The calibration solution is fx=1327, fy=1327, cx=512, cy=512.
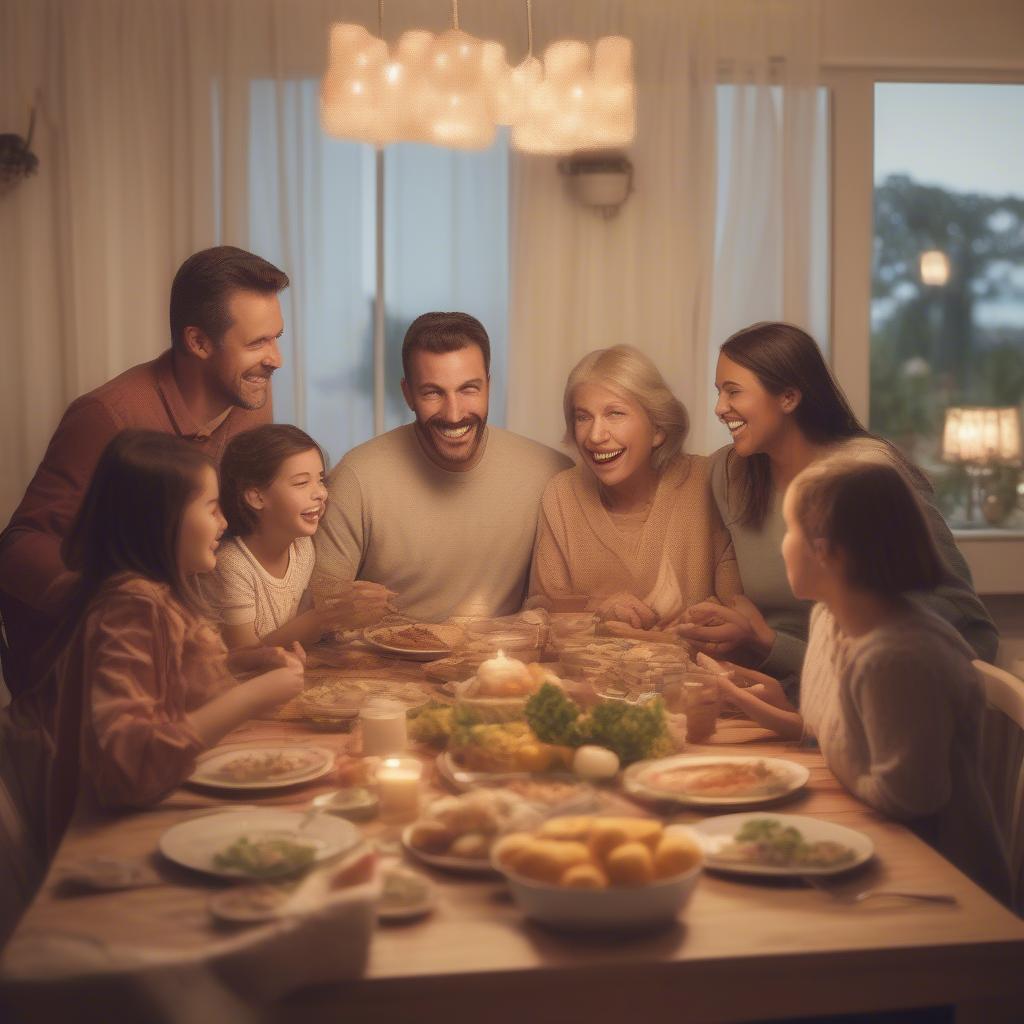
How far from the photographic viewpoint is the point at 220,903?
1.26 metres

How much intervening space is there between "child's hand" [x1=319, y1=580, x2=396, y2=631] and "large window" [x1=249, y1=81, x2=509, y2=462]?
4.34ft

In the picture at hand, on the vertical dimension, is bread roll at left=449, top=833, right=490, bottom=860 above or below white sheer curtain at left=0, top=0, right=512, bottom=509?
below

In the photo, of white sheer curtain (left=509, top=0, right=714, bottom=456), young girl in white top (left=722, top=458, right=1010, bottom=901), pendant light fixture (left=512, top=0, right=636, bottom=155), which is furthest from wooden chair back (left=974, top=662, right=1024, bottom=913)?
white sheer curtain (left=509, top=0, right=714, bottom=456)

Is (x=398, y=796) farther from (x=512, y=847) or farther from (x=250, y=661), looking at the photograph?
(x=250, y=661)

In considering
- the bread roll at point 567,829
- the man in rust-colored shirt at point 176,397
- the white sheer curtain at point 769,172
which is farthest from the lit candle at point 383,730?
the white sheer curtain at point 769,172

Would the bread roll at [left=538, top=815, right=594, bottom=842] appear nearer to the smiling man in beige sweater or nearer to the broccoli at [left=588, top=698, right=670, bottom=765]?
the broccoli at [left=588, top=698, right=670, bottom=765]

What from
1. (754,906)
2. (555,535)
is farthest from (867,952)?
(555,535)

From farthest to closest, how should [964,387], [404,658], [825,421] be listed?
[964,387] → [404,658] → [825,421]

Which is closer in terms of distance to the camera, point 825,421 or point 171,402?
point 825,421

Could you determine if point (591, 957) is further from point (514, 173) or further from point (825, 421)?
point (514, 173)

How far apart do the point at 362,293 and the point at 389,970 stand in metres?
2.88

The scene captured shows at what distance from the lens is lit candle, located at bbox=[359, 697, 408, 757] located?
1760mm

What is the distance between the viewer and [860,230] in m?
4.04

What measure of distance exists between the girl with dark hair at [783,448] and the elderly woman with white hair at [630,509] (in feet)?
0.77
